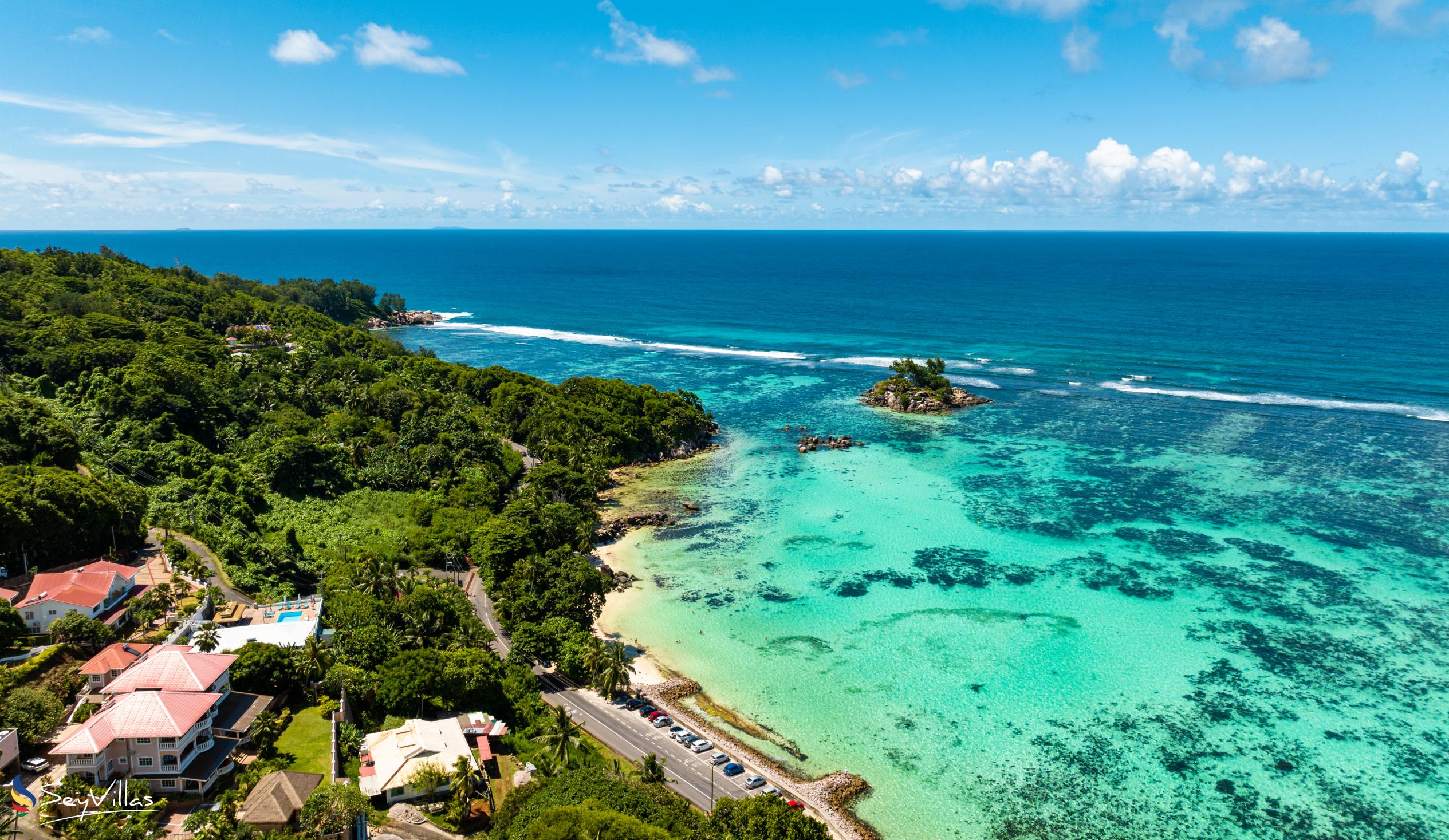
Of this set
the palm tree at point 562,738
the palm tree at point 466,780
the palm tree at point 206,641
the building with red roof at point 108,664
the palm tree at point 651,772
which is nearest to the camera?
the palm tree at point 466,780

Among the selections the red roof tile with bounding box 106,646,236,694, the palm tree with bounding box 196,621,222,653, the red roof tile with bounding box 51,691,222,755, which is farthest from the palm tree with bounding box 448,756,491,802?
the palm tree with bounding box 196,621,222,653

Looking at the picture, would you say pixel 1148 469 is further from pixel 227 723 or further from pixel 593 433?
pixel 227 723

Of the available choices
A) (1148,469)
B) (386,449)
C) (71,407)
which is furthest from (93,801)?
(1148,469)

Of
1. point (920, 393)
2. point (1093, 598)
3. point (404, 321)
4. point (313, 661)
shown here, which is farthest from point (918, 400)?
point (404, 321)

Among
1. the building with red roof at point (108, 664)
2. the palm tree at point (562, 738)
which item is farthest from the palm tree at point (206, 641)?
the palm tree at point (562, 738)

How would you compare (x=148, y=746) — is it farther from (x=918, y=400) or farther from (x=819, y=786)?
(x=918, y=400)

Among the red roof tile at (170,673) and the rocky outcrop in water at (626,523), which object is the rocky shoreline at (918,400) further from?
the red roof tile at (170,673)
